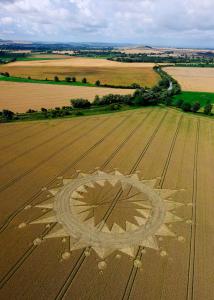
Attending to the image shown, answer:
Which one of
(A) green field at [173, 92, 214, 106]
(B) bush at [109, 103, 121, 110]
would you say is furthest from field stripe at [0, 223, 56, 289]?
(A) green field at [173, 92, 214, 106]

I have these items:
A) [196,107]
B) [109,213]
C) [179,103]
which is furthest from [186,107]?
[109,213]

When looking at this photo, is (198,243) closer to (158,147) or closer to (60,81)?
(158,147)

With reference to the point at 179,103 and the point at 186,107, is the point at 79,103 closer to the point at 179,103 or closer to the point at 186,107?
the point at 179,103

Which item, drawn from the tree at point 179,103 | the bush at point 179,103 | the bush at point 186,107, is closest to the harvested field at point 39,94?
the bush at point 179,103

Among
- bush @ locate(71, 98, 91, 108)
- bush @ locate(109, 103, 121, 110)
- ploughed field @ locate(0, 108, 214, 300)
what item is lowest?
ploughed field @ locate(0, 108, 214, 300)

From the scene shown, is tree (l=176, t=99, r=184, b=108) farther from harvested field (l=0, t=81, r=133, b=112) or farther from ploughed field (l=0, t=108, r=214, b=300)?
ploughed field (l=0, t=108, r=214, b=300)

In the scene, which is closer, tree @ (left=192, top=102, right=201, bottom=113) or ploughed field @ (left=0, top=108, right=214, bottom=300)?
ploughed field @ (left=0, top=108, right=214, bottom=300)

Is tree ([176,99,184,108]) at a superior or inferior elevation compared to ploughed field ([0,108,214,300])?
superior
